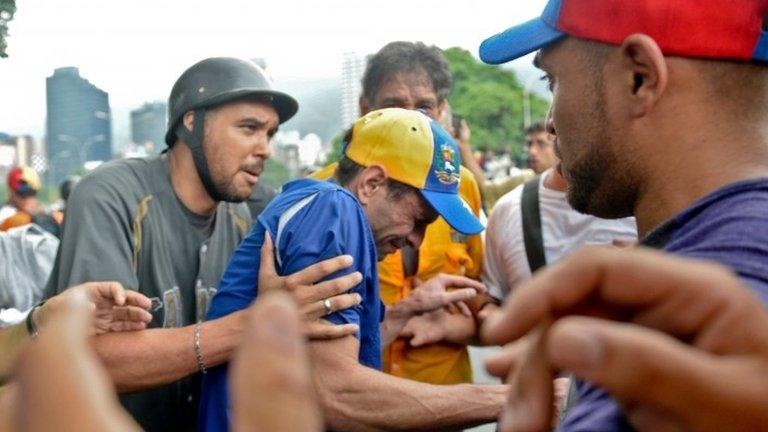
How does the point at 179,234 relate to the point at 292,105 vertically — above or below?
below

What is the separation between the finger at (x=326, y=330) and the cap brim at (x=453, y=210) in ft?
2.36

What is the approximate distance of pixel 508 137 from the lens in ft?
225

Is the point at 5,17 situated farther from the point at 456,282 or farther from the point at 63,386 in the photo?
the point at 63,386

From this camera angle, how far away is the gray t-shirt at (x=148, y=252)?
2775 mm

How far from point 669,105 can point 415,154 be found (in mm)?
1714

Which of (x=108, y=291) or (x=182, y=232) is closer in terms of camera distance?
(x=108, y=291)

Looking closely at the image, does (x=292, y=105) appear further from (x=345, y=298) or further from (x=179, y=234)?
(x=345, y=298)

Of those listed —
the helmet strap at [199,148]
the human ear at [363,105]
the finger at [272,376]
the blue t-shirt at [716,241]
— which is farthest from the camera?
the human ear at [363,105]

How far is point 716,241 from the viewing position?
3.36ft

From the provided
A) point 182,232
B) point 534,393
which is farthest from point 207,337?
point 534,393

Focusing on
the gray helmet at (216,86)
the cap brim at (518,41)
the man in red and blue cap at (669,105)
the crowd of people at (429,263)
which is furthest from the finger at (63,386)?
the gray helmet at (216,86)

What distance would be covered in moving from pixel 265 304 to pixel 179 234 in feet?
8.75

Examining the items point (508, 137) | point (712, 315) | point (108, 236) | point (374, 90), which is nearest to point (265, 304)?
point (712, 315)

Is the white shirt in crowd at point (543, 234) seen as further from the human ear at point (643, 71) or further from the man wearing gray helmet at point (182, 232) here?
the human ear at point (643, 71)
